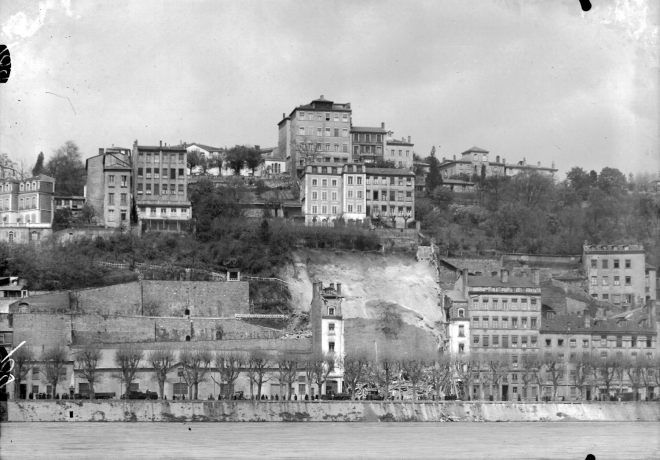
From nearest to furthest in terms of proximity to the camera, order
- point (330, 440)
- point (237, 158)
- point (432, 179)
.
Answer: point (330, 440), point (237, 158), point (432, 179)

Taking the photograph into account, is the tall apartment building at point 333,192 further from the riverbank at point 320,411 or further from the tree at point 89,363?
the riverbank at point 320,411

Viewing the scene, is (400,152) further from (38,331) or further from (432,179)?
(38,331)

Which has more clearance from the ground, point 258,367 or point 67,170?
point 67,170

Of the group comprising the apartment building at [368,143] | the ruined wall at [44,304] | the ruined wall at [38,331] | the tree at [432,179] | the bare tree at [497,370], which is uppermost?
the apartment building at [368,143]

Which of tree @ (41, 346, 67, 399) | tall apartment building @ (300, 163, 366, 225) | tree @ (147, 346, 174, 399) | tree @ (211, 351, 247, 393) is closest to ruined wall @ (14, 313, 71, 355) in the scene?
tree @ (41, 346, 67, 399)

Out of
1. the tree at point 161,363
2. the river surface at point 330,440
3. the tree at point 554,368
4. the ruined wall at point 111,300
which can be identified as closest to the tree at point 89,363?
the tree at point 161,363

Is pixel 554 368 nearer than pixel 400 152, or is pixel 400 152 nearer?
pixel 554 368

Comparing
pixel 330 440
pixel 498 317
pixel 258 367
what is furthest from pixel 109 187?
pixel 330 440
